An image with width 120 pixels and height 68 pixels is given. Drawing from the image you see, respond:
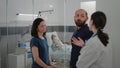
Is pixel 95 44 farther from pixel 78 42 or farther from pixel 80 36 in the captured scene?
pixel 80 36

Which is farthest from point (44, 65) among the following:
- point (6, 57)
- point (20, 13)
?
point (20, 13)

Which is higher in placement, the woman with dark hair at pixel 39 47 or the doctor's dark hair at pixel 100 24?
the doctor's dark hair at pixel 100 24

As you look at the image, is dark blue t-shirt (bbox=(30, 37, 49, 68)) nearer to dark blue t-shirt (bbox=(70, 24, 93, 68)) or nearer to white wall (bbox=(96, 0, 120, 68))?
Result: dark blue t-shirt (bbox=(70, 24, 93, 68))

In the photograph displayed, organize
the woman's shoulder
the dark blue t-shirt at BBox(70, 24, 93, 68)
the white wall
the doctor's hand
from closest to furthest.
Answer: the woman's shoulder
the doctor's hand
the dark blue t-shirt at BBox(70, 24, 93, 68)
the white wall

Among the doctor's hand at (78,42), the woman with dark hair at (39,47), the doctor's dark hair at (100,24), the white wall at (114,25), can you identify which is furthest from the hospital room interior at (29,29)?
the doctor's dark hair at (100,24)

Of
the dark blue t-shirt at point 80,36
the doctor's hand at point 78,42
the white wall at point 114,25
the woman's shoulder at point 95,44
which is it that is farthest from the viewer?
the white wall at point 114,25

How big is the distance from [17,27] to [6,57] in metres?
0.63

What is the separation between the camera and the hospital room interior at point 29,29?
341 cm

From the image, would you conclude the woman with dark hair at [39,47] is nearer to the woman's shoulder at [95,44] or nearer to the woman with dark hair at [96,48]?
the woman with dark hair at [96,48]

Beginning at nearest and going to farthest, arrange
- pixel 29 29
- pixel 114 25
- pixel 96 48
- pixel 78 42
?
pixel 96 48 < pixel 78 42 < pixel 114 25 < pixel 29 29

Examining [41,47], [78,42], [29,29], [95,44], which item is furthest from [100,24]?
[29,29]

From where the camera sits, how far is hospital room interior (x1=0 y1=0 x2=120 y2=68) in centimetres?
341

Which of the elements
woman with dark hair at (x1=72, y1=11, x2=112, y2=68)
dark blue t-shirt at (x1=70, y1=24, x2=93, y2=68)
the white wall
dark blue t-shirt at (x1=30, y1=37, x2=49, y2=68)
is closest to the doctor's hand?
dark blue t-shirt at (x1=70, y1=24, x2=93, y2=68)

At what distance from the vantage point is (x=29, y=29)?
396cm
